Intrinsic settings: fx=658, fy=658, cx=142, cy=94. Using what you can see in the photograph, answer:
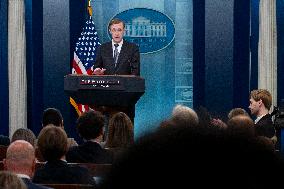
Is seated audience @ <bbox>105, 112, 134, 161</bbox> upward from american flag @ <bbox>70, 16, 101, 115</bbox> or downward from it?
downward

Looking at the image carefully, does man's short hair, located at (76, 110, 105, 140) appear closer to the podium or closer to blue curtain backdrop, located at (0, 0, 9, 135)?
the podium

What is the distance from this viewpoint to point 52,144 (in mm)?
3500

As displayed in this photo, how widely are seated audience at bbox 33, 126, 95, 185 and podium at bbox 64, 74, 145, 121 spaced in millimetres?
1969

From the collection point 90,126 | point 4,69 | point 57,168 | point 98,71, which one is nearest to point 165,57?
point 4,69

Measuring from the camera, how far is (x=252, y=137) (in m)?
0.50

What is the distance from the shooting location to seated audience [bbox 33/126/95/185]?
330 cm

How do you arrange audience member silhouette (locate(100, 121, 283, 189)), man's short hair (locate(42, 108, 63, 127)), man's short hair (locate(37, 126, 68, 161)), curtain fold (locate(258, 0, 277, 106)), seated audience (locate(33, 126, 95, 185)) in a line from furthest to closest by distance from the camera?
1. curtain fold (locate(258, 0, 277, 106))
2. man's short hair (locate(42, 108, 63, 127))
3. man's short hair (locate(37, 126, 68, 161))
4. seated audience (locate(33, 126, 95, 185))
5. audience member silhouette (locate(100, 121, 283, 189))

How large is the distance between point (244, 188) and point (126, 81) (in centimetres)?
501

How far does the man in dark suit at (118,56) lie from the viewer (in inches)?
230

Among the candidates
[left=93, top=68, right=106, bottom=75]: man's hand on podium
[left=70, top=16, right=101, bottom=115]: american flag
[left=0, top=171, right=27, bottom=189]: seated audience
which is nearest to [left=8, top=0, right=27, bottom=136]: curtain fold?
[left=70, top=16, right=101, bottom=115]: american flag

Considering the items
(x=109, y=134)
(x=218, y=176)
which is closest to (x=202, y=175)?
(x=218, y=176)

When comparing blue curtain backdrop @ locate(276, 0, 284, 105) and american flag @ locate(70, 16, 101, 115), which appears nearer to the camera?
american flag @ locate(70, 16, 101, 115)

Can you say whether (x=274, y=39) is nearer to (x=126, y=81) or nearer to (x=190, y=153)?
(x=126, y=81)

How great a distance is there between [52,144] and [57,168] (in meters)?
0.20
